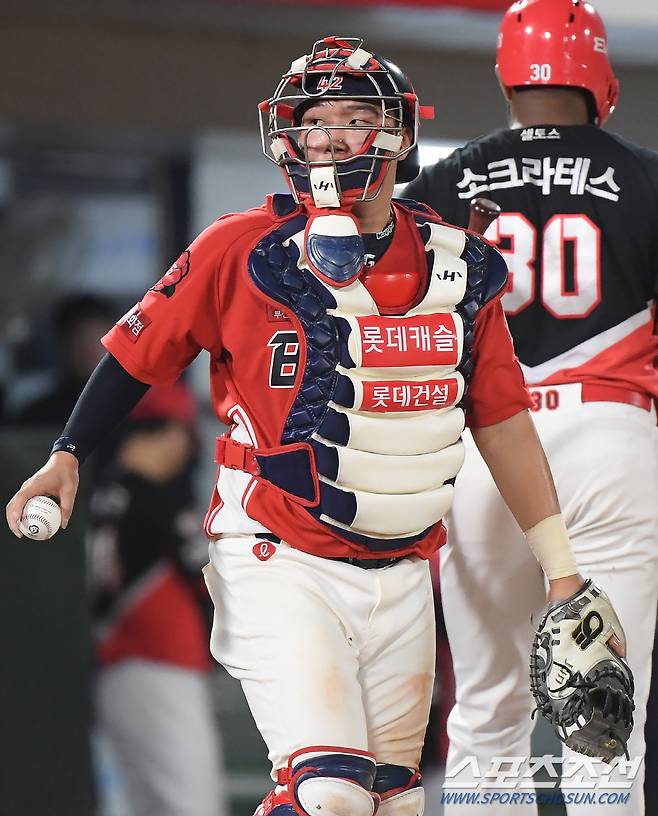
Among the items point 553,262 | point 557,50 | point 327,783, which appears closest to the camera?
point 327,783

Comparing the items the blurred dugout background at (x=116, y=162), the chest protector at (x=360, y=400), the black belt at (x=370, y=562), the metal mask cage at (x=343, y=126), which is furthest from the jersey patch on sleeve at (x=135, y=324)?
the blurred dugout background at (x=116, y=162)

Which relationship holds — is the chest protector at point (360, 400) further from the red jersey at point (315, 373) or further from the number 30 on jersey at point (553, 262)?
the number 30 on jersey at point (553, 262)

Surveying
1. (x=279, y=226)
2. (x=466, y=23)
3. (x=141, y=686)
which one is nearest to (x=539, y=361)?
(x=279, y=226)

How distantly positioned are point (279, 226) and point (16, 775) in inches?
73.4

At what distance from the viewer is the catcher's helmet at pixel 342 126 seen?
7.06 feet

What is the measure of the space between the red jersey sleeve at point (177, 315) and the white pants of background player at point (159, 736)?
7.19ft

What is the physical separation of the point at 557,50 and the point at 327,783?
162 centimetres

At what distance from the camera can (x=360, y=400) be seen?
6.88 ft

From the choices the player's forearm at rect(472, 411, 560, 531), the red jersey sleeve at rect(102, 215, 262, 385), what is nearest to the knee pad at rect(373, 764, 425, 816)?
the player's forearm at rect(472, 411, 560, 531)

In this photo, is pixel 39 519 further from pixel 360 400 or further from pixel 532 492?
pixel 532 492

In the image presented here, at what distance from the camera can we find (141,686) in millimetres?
4191

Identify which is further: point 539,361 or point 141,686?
point 141,686

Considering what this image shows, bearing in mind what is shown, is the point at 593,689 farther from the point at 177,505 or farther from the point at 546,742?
the point at 546,742

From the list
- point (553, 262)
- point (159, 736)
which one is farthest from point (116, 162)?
point (553, 262)
